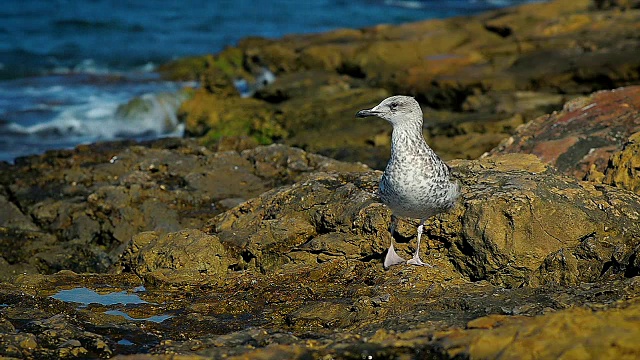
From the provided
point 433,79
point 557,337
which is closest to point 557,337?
point 557,337

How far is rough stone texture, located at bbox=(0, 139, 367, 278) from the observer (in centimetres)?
938

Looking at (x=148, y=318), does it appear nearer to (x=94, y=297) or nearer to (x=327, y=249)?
(x=94, y=297)

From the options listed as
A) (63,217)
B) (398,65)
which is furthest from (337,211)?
(398,65)

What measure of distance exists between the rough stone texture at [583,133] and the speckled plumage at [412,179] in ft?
7.72

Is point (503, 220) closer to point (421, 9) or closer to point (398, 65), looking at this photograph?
point (398, 65)

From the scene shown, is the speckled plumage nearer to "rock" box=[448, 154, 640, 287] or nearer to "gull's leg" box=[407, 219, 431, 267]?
"gull's leg" box=[407, 219, 431, 267]

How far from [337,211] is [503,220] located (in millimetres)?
1392

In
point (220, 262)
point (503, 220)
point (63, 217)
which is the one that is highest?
point (503, 220)

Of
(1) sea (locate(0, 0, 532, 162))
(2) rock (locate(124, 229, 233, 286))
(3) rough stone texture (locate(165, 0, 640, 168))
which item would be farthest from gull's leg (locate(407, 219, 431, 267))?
(1) sea (locate(0, 0, 532, 162))

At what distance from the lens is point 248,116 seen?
622 inches

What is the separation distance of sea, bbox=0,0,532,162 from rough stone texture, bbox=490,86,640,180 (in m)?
10.1

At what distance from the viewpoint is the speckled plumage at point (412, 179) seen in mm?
5836

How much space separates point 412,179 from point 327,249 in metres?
1.04

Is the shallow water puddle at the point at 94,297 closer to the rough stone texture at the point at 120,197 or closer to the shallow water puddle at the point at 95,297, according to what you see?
the shallow water puddle at the point at 95,297
